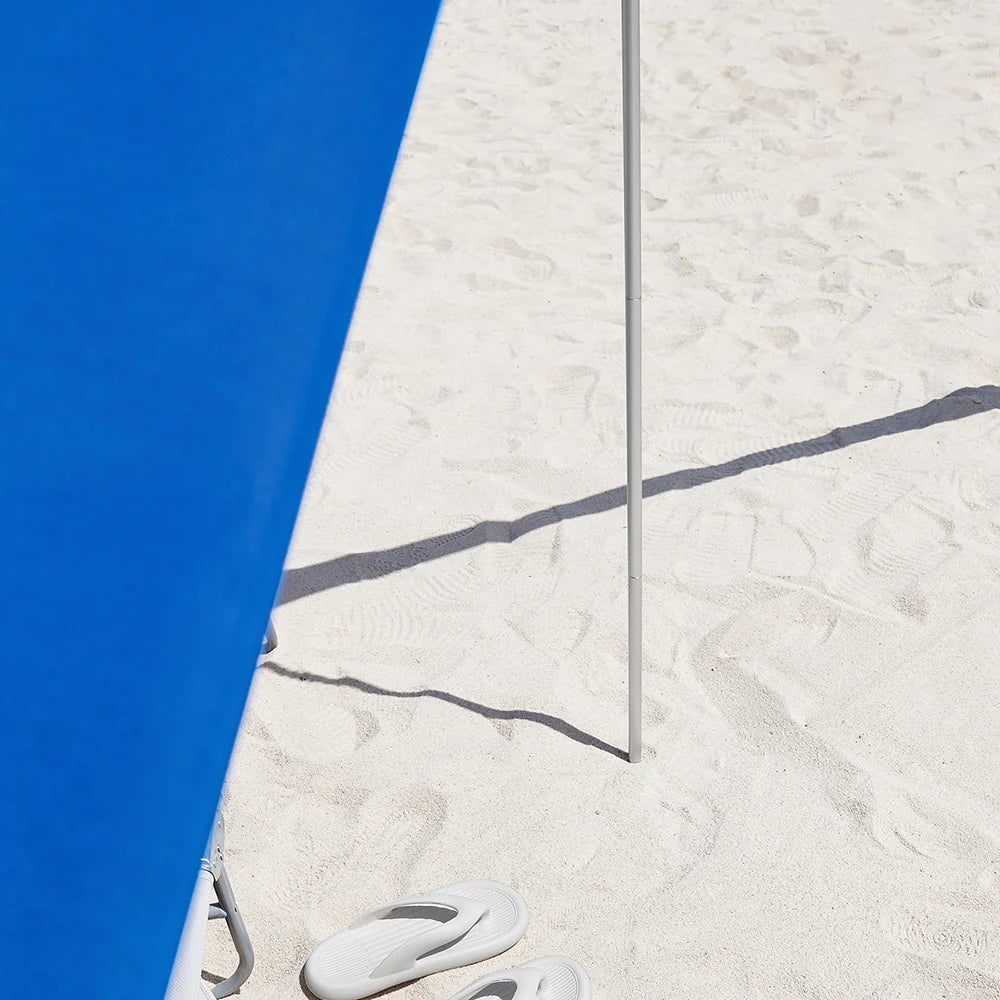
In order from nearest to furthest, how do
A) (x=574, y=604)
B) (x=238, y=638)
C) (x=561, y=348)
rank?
(x=238, y=638), (x=574, y=604), (x=561, y=348)

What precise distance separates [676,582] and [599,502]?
0.30 m

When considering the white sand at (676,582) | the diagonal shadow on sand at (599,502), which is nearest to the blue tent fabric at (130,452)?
the white sand at (676,582)

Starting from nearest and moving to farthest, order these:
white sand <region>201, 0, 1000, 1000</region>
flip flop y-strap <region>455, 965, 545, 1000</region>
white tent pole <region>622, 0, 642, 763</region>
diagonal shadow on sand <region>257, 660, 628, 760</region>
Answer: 1. white tent pole <region>622, 0, 642, 763</region>
2. flip flop y-strap <region>455, 965, 545, 1000</region>
3. white sand <region>201, 0, 1000, 1000</region>
4. diagonal shadow on sand <region>257, 660, 628, 760</region>

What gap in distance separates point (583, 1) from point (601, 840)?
14.7 feet

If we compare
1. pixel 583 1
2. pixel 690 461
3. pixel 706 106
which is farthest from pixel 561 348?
pixel 583 1

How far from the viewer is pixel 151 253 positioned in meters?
1.07

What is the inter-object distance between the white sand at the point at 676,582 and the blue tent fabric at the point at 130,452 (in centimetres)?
58

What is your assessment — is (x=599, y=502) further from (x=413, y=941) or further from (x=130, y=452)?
(x=130, y=452)

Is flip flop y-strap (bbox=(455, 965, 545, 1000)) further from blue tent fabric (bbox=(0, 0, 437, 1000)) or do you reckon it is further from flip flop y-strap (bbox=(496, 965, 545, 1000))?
blue tent fabric (bbox=(0, 0, 437, 1000))

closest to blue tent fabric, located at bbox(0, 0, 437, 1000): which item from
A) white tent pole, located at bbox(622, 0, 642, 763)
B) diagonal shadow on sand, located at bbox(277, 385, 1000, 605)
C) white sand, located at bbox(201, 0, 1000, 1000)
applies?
white tent pole, located at bbox(622, 0, 642, 763)

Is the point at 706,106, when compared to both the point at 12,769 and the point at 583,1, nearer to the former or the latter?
the point at 583,1

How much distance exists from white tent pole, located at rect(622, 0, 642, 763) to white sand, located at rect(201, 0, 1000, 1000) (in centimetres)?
18

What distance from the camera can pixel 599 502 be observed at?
2.35 meters

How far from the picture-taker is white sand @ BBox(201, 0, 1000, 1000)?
5.07 feet
